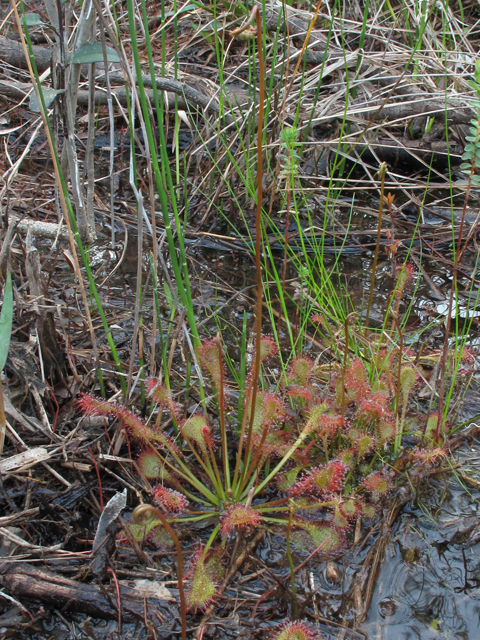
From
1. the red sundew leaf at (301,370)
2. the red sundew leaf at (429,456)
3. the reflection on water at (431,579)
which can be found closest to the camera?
the reflection on water at (431,579)

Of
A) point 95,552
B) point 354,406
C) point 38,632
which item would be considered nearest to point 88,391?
point 95,552

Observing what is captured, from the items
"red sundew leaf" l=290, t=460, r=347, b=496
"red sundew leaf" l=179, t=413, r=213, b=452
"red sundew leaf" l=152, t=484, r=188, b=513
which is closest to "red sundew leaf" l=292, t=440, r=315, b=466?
"red sundew leaf" l=290, t=460, r=347, b=496

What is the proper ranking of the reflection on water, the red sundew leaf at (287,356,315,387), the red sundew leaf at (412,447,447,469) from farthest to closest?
the red sundew leaf at (287,356,315,387) → the red sundew leaf at (412,447,447,469) → the reflection on water

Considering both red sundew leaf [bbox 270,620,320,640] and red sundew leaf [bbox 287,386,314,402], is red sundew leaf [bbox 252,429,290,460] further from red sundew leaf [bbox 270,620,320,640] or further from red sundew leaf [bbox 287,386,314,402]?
red sundew leaf [bbox 270,620,320,640]

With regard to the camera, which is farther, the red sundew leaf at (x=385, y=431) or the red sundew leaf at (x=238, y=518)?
Result: the red sundew leaf at (x=385, y=431)

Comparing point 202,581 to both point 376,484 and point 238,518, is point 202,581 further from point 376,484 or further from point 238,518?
point 376,484

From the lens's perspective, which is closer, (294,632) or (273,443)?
(294,632)

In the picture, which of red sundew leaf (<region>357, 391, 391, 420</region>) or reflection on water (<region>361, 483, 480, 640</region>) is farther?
red sundew leaf (<region>357, 391, 391, 420</region>)

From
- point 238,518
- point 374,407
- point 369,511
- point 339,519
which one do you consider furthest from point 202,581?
point 374,407

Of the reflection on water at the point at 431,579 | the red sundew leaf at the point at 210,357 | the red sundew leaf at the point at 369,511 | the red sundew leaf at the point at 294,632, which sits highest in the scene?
the red sundew leaf at the point at 210,357

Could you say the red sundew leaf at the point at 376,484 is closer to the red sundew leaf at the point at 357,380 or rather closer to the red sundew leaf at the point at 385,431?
the red sundew leaf at the point at 385,431

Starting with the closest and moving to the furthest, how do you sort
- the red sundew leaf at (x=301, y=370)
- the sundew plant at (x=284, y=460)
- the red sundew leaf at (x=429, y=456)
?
1. the sundew plant at (x=284, y=460)
2. the red sundew leaf at (x=429, y=456)
3. the red sundew leaf at (x=301, y=370)

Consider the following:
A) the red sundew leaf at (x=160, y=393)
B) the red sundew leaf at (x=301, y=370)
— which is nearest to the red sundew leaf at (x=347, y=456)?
the red sundew leaf at (x=301, y=370)

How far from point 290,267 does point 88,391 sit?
4.03ft
